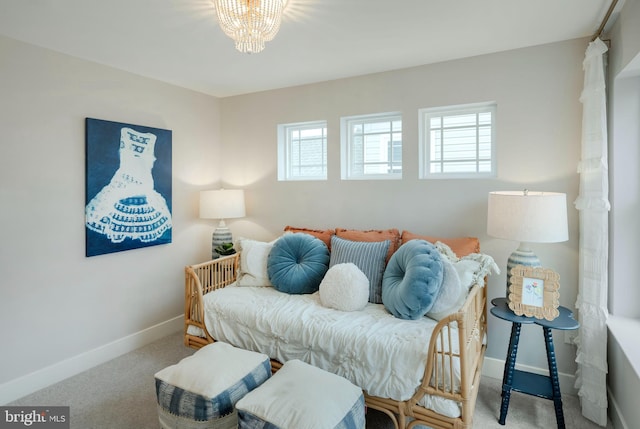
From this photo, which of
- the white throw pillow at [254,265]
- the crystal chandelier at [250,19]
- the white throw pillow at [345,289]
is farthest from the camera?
the white throw pillow at [254,265]

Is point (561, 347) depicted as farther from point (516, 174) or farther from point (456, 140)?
point (456, 140)

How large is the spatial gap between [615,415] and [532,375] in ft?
1.40

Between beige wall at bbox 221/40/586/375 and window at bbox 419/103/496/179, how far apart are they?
11 cm

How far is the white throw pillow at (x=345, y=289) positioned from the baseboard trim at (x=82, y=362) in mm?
1826

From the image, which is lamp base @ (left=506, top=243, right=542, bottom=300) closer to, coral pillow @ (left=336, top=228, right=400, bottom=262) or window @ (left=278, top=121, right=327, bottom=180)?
coral pillow @ (left=336, top=228, right=400, bottom=262)

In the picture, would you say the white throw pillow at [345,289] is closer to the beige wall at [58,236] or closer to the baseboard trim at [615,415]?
the baseboard trim at [615,415]

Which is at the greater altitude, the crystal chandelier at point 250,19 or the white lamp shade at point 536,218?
the crystal chandelier at point 250,19

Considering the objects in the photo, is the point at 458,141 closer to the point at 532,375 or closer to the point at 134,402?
the point at 532,375

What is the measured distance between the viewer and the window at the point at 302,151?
3535 mm

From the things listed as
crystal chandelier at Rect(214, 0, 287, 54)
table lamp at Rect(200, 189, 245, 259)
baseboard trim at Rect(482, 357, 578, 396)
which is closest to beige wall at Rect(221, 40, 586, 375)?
baseboard trim at Rect(482, 357, 578, 396)

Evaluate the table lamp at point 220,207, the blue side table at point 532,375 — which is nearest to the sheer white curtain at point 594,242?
the blue side table at point 532,375

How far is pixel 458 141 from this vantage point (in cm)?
290

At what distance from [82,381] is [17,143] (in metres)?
1.73

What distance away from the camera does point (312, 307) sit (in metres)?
2.42
